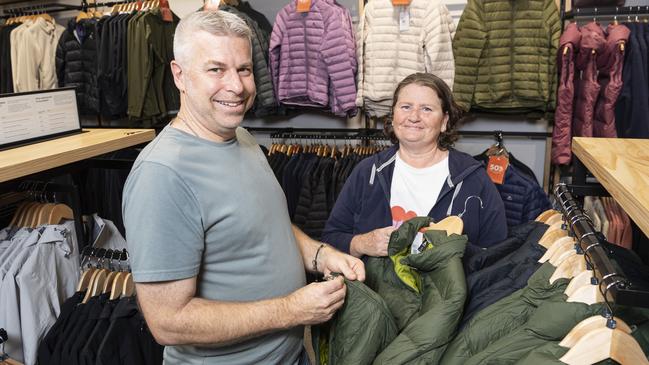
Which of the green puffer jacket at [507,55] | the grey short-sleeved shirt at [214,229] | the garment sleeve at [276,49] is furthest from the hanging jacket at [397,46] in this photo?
the grey short-sleeved shirt at [214,229]

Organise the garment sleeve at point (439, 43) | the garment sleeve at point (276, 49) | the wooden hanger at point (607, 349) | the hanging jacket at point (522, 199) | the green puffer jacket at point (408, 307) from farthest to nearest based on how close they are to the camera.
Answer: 1. the garment sleeve at point (276, 49)
2. the garment sleeve at point (439, 43)
3. the hanging jacket at point (522, 199)
4. the green puffer jacket at point (408, 307)
5. the wooden hanger at point (607, 349)

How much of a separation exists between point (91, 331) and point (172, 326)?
991mm

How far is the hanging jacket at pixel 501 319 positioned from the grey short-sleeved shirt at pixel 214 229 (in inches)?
18.6

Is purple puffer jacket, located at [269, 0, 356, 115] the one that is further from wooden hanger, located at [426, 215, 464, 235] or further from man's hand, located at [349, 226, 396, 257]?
wooden hanger, located at [426, 215, 464, 235]

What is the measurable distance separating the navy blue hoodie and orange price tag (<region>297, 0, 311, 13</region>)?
1.70 metres

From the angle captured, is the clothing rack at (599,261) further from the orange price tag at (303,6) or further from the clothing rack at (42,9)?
the clothing rack at (42,9)

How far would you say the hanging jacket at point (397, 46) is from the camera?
10.5 feet

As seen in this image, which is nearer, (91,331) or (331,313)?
(331,313)

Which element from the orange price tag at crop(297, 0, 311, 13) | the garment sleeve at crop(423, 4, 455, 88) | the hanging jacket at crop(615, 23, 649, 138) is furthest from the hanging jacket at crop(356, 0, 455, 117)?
the hanging jacket at crop(615, 23, 649, 138)

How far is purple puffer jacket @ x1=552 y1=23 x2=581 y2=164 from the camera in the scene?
2.94 metres

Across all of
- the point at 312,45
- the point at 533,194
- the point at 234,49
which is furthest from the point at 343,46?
the point at 234,49

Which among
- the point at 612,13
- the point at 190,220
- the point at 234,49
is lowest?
the point at 190,220

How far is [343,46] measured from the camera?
329cm

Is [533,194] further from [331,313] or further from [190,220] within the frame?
[190,220]
